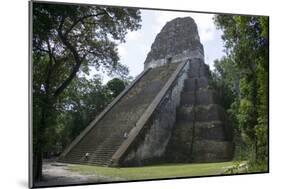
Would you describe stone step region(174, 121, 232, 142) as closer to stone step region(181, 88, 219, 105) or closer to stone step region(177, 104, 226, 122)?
stone step region(177, 104, 226, 122)

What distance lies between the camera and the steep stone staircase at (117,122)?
22.8ft

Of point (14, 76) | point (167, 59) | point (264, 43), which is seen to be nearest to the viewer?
point (14, 76)

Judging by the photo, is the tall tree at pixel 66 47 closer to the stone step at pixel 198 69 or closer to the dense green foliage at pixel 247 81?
the stone step at pixel 198 69

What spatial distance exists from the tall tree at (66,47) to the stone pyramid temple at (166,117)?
0.52 metres

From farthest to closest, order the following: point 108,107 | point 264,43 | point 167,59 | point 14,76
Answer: point 264,43 < point 167,59 < point 108,107 < point 14,76

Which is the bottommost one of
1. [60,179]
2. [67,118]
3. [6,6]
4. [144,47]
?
[60,179]

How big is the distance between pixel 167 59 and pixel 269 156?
7.64 ft

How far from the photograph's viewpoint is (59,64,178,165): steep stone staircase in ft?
22.8

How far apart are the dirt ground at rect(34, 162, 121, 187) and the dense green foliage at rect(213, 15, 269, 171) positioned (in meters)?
2.31

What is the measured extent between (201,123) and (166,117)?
21.9 inches

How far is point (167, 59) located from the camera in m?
7.58

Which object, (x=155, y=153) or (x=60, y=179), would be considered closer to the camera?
(x=60, y=179)

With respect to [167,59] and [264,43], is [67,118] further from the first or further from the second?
[264,43]
